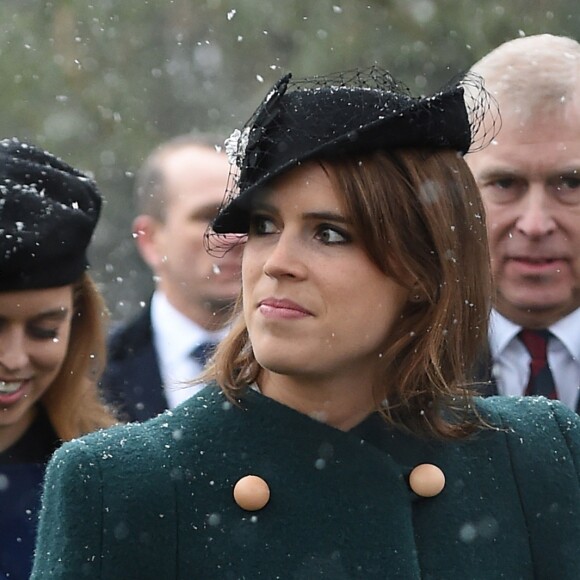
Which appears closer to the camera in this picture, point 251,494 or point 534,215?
point 251,494

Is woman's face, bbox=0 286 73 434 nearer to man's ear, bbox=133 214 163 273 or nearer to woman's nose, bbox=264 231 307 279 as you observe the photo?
woman's nose, bbox=264 231 307 279

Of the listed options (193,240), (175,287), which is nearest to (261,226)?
(175,287)

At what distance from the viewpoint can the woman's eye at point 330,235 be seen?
10.2ft

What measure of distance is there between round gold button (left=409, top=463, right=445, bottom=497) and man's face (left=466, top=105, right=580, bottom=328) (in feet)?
4.68

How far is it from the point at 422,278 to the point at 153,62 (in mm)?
10302

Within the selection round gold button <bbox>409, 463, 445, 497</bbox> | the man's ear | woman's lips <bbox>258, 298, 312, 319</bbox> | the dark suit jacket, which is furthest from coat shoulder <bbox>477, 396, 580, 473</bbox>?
the man's ear

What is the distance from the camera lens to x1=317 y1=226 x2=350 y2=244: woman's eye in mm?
3105

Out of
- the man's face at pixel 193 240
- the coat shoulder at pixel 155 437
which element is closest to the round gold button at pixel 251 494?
the coat shoulder at pixel 155 437

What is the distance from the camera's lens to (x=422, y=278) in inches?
127

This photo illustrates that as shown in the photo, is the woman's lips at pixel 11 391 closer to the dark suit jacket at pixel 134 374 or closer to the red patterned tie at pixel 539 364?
the dark suit jacket at pixel 134 374

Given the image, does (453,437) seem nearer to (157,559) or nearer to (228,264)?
(157,559)

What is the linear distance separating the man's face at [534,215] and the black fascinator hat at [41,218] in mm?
1140

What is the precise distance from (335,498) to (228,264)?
108 inches

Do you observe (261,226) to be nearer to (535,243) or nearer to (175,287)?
(535,243)
